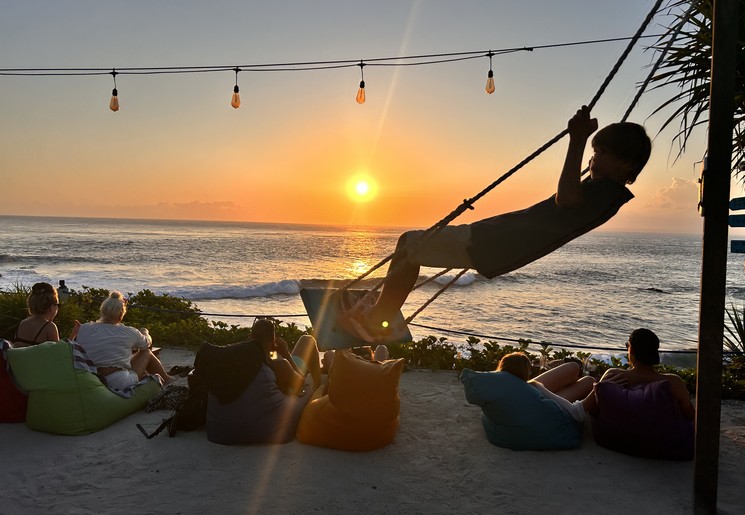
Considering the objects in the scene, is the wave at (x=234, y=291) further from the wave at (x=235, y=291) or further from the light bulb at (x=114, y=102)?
the light bulb at (x=114, y=102)

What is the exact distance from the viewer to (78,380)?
470cm

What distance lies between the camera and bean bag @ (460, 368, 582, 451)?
4.36 metres

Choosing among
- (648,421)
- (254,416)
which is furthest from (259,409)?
(648,421)

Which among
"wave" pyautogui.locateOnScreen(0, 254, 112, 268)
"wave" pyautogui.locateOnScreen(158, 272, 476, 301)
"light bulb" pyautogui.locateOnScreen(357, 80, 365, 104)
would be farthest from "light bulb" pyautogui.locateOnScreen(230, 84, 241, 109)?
"wave" pyautogui.locateOnScreen(0, 254, 112, 268)

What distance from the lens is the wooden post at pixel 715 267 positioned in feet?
11.4

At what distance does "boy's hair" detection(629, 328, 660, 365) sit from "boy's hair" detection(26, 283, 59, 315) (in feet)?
16.9

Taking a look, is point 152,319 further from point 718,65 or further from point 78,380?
point 718,65

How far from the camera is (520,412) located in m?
4.35

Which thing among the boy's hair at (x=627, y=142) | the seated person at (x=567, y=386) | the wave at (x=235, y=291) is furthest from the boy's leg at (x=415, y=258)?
the wave at (x=235, y=291)

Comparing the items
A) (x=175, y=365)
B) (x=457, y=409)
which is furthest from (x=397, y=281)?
(x=175, y=365)

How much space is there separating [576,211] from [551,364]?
2.95 m

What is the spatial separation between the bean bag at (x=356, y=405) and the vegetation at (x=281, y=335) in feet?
8.18

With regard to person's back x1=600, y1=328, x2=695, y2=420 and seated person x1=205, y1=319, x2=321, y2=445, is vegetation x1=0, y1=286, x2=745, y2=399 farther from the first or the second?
seated person x1=205, y1=319, x2=321, y2=445

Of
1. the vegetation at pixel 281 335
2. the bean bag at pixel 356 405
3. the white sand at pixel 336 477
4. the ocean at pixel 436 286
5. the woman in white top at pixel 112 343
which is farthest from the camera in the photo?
the ocean at pixel 436 286
